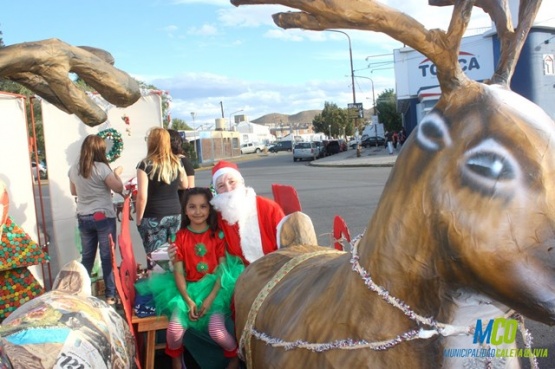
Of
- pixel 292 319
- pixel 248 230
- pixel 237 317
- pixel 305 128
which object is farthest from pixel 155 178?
pixel 305 128

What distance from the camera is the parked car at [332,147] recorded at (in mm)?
43906

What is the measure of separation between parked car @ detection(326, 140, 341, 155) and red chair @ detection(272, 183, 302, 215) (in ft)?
130

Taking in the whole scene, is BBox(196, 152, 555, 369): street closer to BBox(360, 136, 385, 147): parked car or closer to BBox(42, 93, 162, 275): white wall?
BBox(42, 93, 162, 275): white wall

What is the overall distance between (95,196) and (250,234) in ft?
7.75

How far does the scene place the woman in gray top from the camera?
5312 mm

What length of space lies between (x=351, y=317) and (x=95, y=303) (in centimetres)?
198

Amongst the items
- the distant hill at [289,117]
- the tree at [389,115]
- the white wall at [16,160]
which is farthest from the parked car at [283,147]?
the distant hill at [289,117]

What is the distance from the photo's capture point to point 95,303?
310 centimetres

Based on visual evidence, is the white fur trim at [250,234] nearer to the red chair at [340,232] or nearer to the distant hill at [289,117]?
the red chair at [340,232]

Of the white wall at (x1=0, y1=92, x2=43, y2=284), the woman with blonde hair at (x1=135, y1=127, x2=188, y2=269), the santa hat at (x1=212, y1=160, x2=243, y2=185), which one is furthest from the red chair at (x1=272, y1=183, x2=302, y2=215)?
the white wall at (x1=0, y1=92, x2=43, y2=284)

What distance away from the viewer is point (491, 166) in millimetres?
1288

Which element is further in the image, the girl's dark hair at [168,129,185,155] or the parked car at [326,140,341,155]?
the parked car at [326,140,341,155]

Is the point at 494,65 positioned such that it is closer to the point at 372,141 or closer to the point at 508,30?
the point at 508,30

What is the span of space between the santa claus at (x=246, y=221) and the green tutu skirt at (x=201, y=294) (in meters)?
0.10
